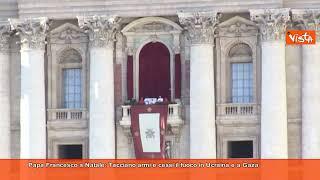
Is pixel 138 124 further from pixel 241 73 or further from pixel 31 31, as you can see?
pixel 31 31

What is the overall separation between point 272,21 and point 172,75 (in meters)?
5.22

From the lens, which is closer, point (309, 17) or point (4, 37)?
point (309, 17)

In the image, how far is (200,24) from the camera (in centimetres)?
6059

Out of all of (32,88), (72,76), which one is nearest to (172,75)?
(72,76)

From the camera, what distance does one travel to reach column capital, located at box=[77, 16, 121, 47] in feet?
201

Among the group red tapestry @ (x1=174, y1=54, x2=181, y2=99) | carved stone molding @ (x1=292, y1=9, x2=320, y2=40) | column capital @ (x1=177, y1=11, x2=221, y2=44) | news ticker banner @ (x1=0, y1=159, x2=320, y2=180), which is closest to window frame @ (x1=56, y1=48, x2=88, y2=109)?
news ticker banner @ (x1=0, y1=159, x2=320, y2=180)

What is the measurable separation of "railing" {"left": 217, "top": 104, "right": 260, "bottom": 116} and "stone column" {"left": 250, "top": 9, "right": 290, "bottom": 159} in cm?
111

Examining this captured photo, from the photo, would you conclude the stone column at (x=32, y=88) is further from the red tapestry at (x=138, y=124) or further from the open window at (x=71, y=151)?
the red tapestry at (x=138, y=124)

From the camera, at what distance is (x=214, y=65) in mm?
61469

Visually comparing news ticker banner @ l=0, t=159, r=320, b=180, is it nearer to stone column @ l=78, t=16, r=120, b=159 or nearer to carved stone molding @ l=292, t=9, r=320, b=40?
stone column @ l=78, t=16, r=120, b=159

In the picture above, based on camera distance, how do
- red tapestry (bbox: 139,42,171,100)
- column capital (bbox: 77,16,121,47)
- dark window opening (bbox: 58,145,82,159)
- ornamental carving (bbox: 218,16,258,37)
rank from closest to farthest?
ornamental carving (bbox: 218,16,258,37) < column capital (bbox: 77,16,121,47) < red tapestry (bbox: 139,42,171,100) < dark window opening (bbox: 58,145,82,159)

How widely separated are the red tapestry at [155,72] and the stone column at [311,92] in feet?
20.0

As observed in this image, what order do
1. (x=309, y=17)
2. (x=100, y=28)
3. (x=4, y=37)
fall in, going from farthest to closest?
(x=4, y=37)
(x=100, y=28)
(x=309, y=17)

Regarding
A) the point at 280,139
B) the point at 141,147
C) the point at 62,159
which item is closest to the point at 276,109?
the point at 280,139
